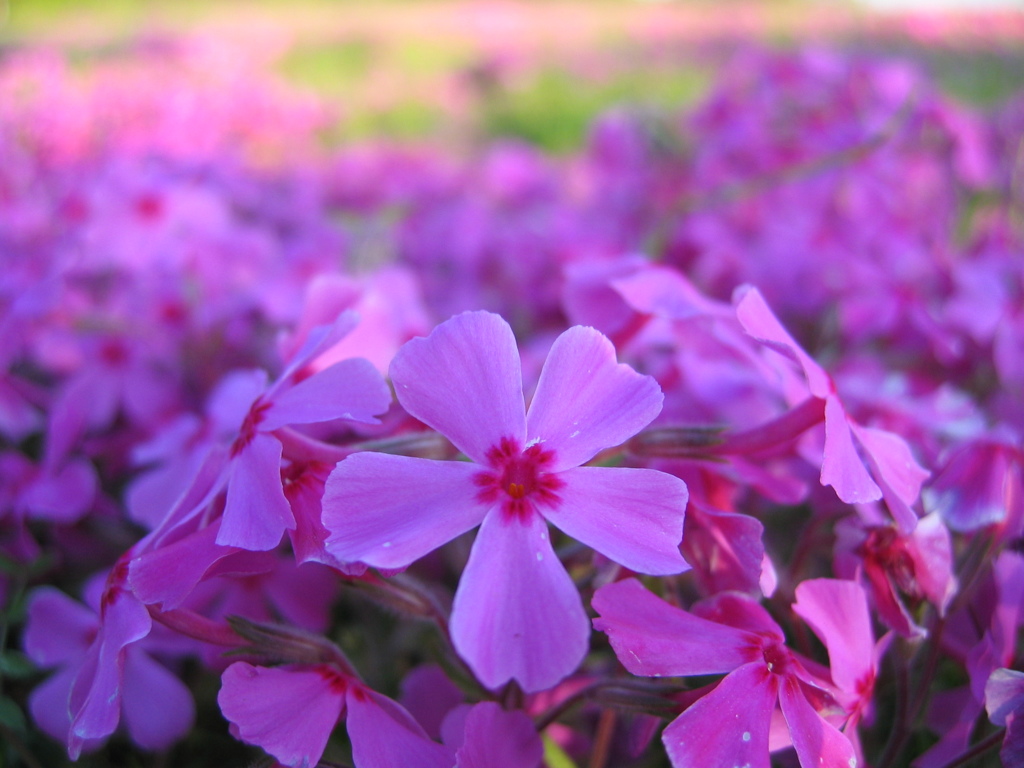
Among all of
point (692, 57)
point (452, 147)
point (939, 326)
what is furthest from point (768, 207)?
point (692, 57)

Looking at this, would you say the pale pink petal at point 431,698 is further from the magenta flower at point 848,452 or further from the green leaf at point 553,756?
the magenta flower at point 848,452

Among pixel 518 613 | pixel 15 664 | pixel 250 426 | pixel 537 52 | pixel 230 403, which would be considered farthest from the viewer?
pixel 537 52

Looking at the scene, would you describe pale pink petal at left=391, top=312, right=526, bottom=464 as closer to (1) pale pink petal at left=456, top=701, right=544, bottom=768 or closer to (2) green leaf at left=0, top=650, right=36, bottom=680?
(1) pale pink petal at left=456, top=701, right=544, bottom=768

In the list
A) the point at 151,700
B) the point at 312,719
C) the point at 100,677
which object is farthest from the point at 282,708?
the point at 151,700

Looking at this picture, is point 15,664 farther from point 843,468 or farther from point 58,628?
point 843,468

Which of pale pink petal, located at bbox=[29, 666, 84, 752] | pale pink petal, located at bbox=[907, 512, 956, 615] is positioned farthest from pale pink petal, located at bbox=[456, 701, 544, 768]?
pale pink petal, located at bbox=[29, 666, 84, 752]

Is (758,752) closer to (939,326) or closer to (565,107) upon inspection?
(939,326)

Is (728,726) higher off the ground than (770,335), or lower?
lower
